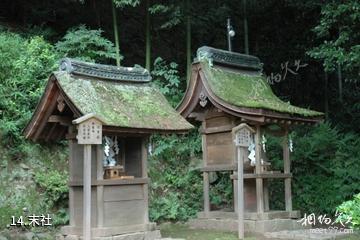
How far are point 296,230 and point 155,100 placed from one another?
4556 millimetres

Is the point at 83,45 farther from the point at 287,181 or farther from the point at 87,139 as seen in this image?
the point at 287,181

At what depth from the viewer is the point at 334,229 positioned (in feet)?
36.8

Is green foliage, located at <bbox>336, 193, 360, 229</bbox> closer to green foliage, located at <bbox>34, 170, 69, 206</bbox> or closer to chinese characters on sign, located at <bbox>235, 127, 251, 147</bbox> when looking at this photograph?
chinese characters on sign, located at <bbox>235, 127, 251, 147</bbox>

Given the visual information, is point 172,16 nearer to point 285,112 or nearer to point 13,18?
point 285,112

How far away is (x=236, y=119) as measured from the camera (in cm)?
1140

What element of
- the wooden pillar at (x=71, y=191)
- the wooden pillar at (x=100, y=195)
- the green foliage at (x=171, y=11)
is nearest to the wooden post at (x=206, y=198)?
the wooden pillar at (x=100, y=195)

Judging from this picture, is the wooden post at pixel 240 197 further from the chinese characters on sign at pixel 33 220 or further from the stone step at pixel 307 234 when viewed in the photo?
the chinese characters on sign at pixel 33 220

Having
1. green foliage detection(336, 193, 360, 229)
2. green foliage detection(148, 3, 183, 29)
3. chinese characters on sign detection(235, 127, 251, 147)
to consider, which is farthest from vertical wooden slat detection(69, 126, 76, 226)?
green foliage detection(148, 3, 183, 29)

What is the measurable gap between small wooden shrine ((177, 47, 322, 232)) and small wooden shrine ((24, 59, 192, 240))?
1553mm

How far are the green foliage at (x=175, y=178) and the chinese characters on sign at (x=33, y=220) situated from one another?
2.83m

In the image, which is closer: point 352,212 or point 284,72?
point 352,212

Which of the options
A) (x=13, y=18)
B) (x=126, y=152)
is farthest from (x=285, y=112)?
(x=13, y=18)

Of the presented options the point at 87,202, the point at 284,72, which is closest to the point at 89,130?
the point at 87,202

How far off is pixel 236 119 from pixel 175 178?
11.2ft
